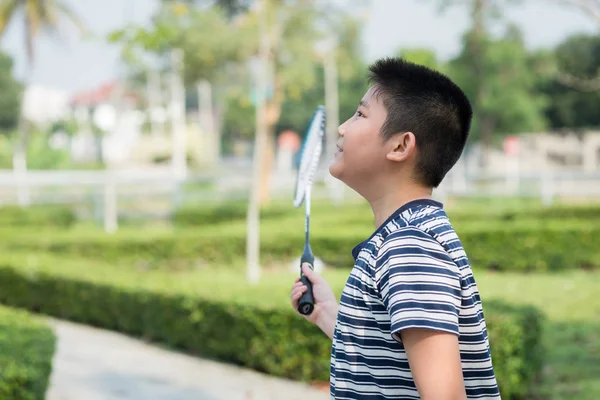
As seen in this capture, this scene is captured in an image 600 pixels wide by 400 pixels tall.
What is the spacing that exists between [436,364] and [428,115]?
470mm

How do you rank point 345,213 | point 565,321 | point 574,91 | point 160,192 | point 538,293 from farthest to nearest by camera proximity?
1. point 574,91
2. point 160,192
3. point 345,213
4. point 538,293
5. point 565,321

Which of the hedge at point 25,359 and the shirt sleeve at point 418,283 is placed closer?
the shirt sleeve at point 418,283

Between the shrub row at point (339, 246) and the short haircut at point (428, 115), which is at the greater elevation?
the shrub row at point (339, 246)

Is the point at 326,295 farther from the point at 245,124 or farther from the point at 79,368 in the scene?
the point at 245,124

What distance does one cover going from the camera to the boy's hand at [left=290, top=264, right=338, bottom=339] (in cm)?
188

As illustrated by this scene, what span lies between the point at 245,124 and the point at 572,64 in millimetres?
23006

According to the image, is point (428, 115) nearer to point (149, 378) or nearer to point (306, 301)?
point (306, 301)

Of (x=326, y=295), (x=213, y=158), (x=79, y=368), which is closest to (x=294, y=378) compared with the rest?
(x=79, y=368)

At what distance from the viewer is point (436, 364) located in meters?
1.34

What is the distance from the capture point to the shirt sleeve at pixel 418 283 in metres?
1.35

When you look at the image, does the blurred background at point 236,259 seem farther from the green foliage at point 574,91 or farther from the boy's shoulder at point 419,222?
the green foliage at point 574,91

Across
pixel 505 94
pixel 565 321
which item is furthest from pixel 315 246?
pixel 505 94

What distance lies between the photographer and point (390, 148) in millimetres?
1569

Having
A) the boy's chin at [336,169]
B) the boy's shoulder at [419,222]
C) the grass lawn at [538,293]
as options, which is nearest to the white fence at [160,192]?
the grass lawn at [538,293]
